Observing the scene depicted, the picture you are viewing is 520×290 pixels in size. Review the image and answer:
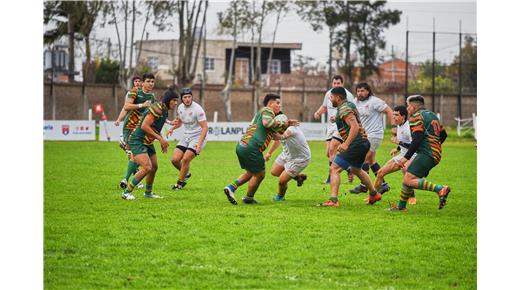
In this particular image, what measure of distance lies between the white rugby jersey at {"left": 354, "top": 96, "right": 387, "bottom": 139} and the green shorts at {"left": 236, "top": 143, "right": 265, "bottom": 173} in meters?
2.96

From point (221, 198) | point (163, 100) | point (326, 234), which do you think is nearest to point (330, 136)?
point (221, 198)

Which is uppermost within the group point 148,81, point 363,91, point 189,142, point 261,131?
point 148,81

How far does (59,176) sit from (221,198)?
16.1 ft

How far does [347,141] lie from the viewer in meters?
11.6

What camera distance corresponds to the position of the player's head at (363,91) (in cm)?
1378

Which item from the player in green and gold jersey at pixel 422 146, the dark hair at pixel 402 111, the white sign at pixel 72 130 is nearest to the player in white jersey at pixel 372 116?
the dark hair at pixel 402 111

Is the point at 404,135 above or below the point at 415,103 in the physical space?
below

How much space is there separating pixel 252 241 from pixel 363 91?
5366mm

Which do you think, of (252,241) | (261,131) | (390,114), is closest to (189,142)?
(261,131)

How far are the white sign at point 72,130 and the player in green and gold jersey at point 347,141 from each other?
20157 mm

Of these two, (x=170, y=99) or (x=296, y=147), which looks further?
(x=296, y=147)

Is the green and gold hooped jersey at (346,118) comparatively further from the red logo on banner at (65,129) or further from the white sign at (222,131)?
the red logo on banner at (65,129)

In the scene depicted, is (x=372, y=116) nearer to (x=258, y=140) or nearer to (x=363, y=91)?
(x=363, y=91)
